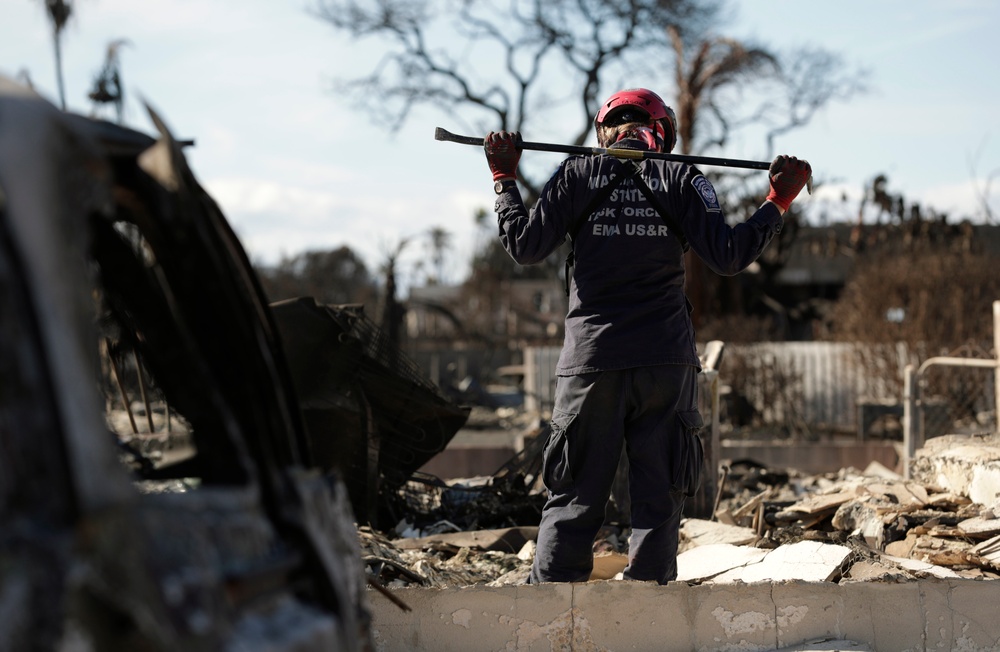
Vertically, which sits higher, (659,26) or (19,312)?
(659,26)

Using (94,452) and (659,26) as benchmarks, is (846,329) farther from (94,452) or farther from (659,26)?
(94,452)

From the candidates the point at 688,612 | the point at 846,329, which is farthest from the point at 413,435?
the point at 846,329

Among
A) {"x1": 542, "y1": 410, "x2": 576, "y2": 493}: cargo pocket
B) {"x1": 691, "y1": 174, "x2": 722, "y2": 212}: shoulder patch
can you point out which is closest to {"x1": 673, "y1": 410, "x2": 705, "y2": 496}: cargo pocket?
{"x1": 542, "y1": 410, "x2": 576, "y2": 493}: cargo pocket

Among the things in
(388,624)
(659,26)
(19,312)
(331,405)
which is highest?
(659,26)

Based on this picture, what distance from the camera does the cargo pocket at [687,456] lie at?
4047 mm

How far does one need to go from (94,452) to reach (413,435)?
4.71 m

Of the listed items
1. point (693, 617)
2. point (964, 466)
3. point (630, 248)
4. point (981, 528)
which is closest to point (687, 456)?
point (693, 617)

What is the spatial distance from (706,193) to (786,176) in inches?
13.1

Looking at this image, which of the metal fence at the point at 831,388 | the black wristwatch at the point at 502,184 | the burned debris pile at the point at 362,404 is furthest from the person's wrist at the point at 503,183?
the metal fence at the point at 831,388

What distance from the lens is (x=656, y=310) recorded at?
4133mm

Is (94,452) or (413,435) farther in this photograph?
(413,435)

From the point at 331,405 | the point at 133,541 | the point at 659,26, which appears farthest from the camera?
the point at 659,26

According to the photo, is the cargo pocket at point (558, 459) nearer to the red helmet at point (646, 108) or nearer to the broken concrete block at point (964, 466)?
the red helmet at point (646, 108)

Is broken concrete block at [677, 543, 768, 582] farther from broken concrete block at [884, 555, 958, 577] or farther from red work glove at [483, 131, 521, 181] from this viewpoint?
red work glove at [483, 131, 521, 181]
